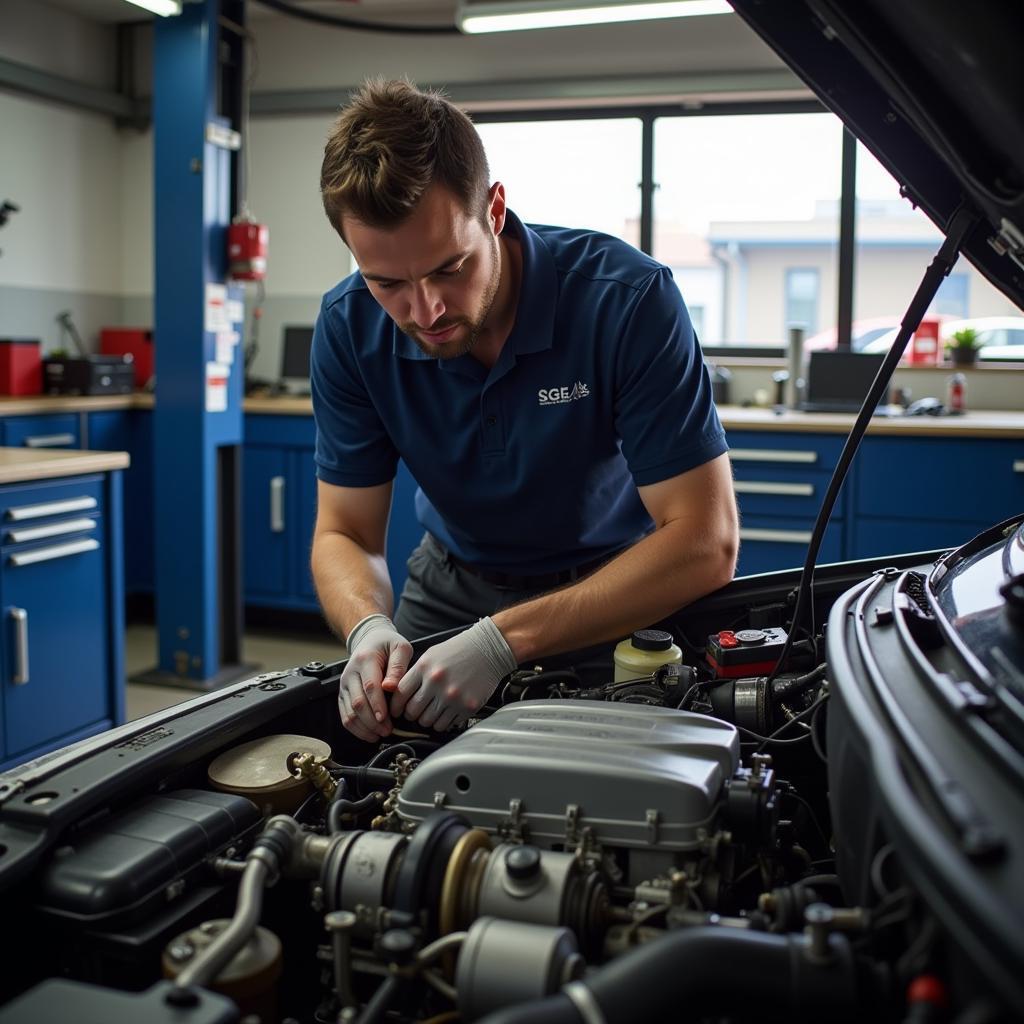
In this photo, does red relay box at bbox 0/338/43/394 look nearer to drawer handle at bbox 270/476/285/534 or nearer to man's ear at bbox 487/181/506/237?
drawer handle at bbox 270/476/285/534

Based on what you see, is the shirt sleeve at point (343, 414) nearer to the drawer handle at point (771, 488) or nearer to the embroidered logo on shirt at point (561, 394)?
the embroidered logo on shirt at point (561, 394)

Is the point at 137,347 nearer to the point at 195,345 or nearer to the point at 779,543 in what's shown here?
the point at 195,345

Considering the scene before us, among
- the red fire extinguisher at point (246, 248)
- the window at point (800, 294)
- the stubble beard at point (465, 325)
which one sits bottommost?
the stubble beard at point (465, 325)

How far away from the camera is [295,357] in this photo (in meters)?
4.91

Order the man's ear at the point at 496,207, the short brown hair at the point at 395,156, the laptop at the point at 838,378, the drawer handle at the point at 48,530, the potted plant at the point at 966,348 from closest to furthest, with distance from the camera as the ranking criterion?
the short brown hair at the point at 395,156, the man's ear at the point at 496,207, the drawer handle at the point at 48,530, the laptop at the point at 838,378, the potted plant at the point at 966,348

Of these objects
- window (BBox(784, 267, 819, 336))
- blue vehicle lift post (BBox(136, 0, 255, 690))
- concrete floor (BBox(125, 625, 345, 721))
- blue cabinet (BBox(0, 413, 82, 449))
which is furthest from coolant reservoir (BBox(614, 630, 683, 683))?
window (BBox(784, 267, 819, 336))

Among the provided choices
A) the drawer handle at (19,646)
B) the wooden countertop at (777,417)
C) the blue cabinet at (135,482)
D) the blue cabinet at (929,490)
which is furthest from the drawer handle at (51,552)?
the blue cabinet at (929,490)

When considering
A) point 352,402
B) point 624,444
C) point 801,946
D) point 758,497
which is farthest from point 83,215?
point 801,946

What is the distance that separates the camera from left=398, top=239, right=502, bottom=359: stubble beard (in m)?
1.45

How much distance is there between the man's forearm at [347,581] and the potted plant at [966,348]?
3.18 meters

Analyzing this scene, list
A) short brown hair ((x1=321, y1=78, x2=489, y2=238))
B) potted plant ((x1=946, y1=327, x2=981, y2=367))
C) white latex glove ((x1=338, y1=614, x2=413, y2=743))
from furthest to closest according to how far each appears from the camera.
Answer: potted plant ((x1=946, y1=327, x2=981, y2=367)), short brown hair ((x1=321, y1=78, x2=489, y2=238)), white latex glove ((x1=338, y1=614, x2=413, y2=743))

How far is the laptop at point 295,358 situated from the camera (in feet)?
16.1

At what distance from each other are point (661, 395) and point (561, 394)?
0.53ft

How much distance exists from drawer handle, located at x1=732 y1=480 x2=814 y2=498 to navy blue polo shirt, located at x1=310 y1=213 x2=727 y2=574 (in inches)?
78.5
